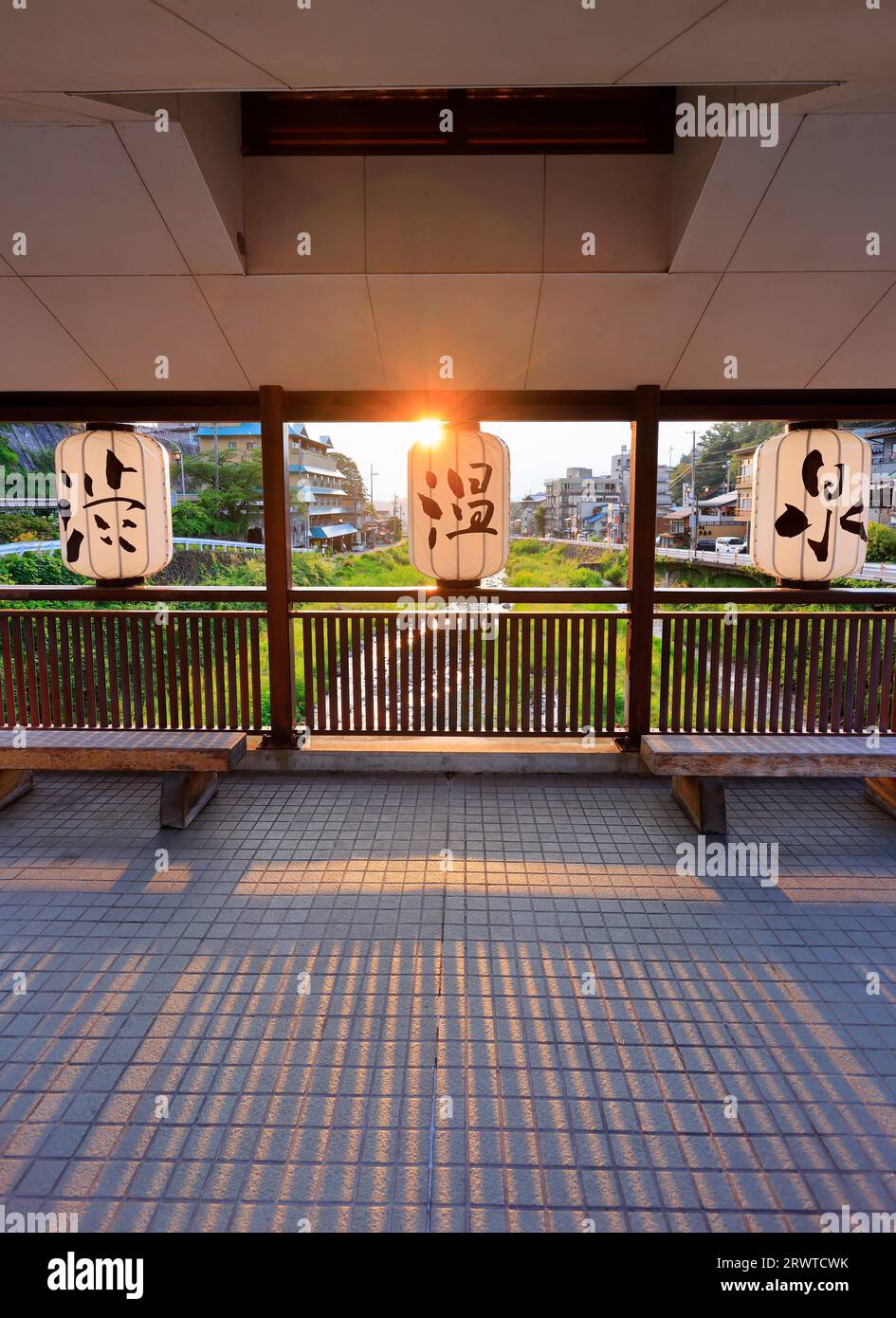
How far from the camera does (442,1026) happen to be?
2.66 m

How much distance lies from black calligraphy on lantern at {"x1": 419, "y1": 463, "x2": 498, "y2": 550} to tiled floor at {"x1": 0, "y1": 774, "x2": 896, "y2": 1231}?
5.88 ft

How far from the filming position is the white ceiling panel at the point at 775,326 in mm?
4070

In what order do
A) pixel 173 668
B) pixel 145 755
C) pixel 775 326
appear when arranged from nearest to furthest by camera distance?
pixel 145 755 < pixel 775 326 < pixel 173 668

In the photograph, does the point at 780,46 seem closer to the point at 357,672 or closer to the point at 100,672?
the point at 357,672

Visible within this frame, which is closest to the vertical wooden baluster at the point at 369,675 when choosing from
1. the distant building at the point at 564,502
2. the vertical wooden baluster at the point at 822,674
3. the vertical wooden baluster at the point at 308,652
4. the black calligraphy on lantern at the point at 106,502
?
the vertical wooden baluster at the point at 308,652

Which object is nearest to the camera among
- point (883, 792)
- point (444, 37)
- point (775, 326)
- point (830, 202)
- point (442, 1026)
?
point (444, 37)

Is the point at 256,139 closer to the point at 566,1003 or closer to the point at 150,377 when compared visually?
the point at 150,377

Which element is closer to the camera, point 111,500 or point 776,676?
point 111,500

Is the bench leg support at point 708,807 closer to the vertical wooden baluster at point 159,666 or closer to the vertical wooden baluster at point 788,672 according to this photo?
the vertical wooden baluster at point 788,672

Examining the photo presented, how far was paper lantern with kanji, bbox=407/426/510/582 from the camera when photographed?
409 centimetres

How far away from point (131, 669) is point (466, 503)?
2.99m

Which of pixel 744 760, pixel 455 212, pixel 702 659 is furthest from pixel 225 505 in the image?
pixel 744 760

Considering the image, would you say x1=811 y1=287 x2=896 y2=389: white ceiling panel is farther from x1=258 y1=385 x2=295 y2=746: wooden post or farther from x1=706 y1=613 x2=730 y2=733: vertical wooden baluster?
x1=258 y1=385 x2=295 y2=746: wooden post

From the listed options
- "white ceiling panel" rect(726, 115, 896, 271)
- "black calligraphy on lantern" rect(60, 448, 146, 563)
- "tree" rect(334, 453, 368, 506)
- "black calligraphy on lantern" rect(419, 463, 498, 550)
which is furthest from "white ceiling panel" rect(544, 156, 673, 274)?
"tree" rect(334, 453, 368, 506)
